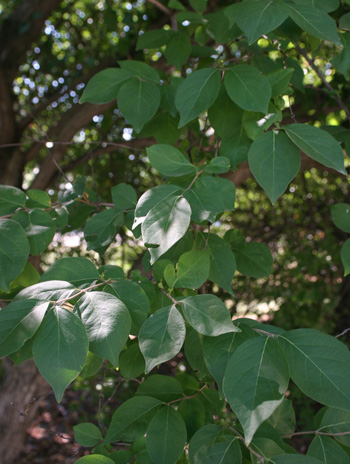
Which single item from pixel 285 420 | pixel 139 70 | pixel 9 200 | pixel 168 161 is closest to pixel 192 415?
pixel 285 420

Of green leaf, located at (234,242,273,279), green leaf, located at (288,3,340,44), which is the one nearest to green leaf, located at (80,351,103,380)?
green leaf, located at (234,242,273,279)

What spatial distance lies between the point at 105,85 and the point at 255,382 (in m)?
0.78

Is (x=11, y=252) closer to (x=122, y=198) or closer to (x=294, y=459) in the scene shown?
(x=122, y=198)

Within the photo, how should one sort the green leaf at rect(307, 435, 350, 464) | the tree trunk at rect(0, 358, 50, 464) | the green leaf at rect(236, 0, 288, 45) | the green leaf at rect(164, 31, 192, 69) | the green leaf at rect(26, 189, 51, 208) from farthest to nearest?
the tree trunk at rect(0, 358, 50, 464) < the green leaf at rect(164, 31, 192, 69) < the green leaf at rect(26, 189, 51, 208) < the green leaf at rect(236, 0, 288, 45) < the green leaf at rect(307, 435, 350, 464)

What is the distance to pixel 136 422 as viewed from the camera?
0.83 metres

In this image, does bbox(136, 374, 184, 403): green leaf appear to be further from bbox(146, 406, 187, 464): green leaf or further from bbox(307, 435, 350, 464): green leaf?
bbox(307, 435, 350, 464): green leaf

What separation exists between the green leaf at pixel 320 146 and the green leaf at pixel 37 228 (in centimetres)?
53

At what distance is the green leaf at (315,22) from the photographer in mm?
827

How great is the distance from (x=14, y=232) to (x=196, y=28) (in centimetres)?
105

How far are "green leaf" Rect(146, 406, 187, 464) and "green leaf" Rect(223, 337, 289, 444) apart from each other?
222mm

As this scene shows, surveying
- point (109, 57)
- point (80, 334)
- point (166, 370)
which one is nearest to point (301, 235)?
point (166, 370)

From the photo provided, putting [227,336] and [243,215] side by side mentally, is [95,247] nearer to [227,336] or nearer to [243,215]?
[227,336]

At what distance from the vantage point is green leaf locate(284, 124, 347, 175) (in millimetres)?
759

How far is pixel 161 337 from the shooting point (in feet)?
2.18
